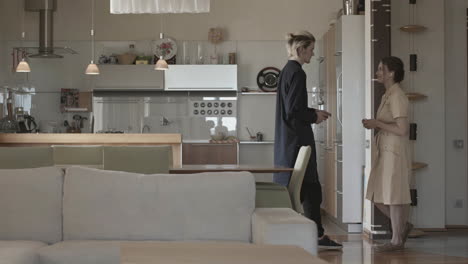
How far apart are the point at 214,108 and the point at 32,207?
7479 mm

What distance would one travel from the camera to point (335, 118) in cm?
863

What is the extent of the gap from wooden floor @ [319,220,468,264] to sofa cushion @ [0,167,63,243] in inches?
112

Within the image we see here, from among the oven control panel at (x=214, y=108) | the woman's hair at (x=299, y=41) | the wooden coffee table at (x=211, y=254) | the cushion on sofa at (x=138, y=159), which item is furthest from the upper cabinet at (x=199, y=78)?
the wooden coffee table at (x=211, y=254)

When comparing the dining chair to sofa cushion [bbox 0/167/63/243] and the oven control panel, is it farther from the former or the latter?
the oven control panel

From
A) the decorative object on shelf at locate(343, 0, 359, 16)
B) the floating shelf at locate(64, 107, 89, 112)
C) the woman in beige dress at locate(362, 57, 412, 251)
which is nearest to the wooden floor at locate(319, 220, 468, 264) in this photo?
the woman in beige dress at locate(362, 57, 412, 251)

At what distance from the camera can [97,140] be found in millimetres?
8617

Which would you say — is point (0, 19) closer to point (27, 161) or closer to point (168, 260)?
point (27, 161)

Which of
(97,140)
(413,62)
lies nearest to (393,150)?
(413,62)

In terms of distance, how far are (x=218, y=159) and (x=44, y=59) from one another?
302cm

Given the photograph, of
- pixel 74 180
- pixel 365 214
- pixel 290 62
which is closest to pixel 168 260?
pixel 74 180

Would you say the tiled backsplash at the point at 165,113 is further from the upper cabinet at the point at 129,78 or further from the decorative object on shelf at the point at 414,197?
the decorative object on shelf at the point at 414,197

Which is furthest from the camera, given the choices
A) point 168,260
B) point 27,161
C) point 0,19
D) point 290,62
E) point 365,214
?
point 0,19

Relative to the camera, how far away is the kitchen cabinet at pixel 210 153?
10586mm

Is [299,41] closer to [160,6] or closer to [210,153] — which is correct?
[160,6]
